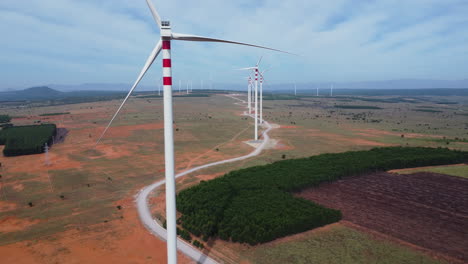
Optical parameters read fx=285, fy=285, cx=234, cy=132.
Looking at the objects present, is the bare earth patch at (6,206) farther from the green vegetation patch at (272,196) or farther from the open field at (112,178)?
the green vegetation patch at (272,196)

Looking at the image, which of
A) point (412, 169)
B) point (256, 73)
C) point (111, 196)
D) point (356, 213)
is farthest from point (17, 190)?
point (412, 169)

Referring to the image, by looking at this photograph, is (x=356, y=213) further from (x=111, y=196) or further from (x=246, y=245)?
(x=111, y=196)

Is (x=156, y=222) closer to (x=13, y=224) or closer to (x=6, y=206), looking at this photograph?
(x=13, y=224)

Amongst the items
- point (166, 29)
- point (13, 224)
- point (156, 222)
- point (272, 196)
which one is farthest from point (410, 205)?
point (13, 224)

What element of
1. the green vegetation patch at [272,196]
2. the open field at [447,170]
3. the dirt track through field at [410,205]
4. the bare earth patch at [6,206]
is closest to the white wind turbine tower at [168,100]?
the green vegetation patch at [272,196]

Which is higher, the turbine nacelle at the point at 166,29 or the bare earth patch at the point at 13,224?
the turbine nacelle at the point at 166,29

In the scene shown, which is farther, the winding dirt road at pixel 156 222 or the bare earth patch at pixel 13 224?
the bare earth patch at pixel 13 224

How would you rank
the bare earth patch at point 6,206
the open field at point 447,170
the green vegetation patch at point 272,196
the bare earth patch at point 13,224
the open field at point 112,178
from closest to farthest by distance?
the open field at point 112,178 < the green vegetation patch at point 272,196 < the bare earth patch at point 13,224 < the bare earth patch at point 6,206 < the open field at point 447,170

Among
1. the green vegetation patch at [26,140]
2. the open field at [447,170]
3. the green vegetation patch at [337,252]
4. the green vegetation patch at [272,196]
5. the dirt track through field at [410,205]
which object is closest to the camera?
the green vegetation patch at [337,252]
